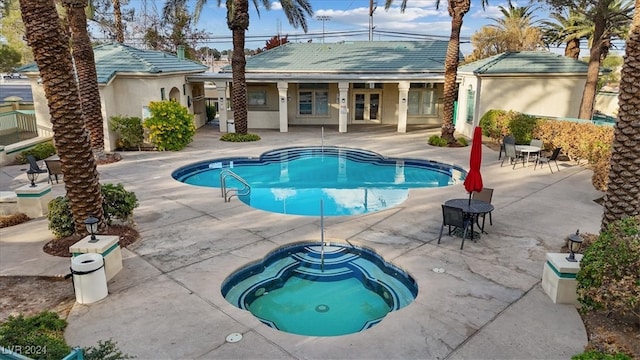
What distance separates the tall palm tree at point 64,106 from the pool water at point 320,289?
3739 mm

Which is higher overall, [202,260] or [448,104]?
[448,104]

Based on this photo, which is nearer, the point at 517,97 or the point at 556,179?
the point at 556,179

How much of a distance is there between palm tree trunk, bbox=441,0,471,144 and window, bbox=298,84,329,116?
32.3 feet

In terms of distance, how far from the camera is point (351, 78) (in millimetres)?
24312

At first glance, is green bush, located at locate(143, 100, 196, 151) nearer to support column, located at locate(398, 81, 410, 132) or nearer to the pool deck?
the pool deck

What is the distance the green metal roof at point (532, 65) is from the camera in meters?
21.2

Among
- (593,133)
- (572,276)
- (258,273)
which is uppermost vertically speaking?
(593,133)

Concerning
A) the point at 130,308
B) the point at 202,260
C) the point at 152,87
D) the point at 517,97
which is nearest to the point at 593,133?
the point at 517,97

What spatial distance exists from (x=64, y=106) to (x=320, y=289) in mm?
6321

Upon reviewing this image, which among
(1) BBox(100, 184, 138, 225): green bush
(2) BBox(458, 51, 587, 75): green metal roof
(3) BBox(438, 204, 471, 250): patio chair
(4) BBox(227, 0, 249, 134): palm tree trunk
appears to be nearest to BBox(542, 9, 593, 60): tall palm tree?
(2) BBox(458, 51, 587, 75): green metal roof

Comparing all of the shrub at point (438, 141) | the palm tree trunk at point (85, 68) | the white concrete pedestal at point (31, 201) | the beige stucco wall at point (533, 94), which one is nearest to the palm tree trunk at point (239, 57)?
the palm tree trunk at point (85, 68)

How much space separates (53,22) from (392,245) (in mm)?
8295

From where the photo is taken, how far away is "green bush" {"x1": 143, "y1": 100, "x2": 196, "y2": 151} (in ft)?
63.0

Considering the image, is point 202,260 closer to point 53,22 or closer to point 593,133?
point 53,22
